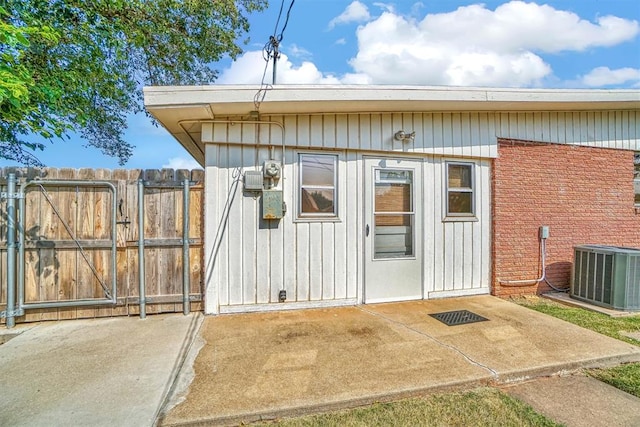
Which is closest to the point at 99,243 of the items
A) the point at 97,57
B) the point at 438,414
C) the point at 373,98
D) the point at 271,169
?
the point at 271,169

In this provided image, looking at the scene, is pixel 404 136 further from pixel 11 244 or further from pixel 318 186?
pixel 11 244

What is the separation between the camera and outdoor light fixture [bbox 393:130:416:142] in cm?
468

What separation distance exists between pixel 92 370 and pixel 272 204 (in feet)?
8.16

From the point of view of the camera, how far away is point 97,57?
20.8 ft

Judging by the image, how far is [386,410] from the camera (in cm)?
221

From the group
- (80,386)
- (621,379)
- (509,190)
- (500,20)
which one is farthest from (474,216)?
(80,386)

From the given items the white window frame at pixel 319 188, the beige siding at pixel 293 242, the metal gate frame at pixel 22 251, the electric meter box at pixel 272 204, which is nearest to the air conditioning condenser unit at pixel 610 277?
the beige siding at pixel 293 242

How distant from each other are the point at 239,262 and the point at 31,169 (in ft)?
8.97

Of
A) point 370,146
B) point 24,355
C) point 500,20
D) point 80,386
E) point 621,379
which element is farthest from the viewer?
point 500,20

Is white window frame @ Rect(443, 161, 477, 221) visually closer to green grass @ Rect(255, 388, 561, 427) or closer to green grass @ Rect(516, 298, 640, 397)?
green grass @ Rect(516, 298, 640, 397)

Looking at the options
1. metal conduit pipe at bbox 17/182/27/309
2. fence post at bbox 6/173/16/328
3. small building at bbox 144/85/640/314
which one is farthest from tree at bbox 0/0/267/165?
small building at bbox 144/85/640/314

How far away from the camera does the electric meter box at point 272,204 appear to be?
421 centimetres

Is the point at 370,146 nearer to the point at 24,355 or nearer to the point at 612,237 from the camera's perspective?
the point at 24,355

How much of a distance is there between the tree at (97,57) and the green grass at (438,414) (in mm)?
3821
